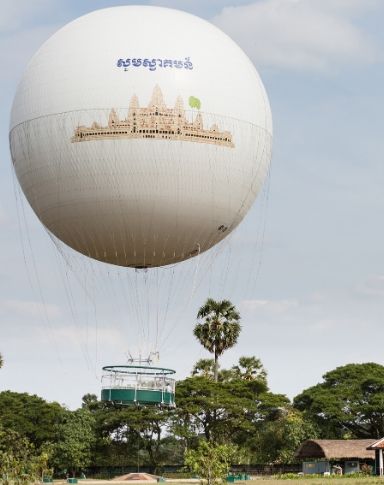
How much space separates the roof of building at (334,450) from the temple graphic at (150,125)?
40.6m

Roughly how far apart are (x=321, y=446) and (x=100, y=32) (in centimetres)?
4390

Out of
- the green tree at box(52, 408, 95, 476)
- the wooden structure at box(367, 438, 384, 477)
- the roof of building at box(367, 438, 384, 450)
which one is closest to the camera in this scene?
the wooden structure at box(367, 438, 384, 477)

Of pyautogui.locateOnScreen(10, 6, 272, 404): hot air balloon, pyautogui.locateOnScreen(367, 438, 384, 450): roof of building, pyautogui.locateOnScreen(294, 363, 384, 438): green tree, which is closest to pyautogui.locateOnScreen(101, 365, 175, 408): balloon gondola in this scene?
pyautogui.locateOnScreen(10, 6, 272, 404): hot air balloon

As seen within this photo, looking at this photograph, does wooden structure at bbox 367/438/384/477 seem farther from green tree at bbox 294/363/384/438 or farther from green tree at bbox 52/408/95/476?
green tree at bbox 52/408/95/476

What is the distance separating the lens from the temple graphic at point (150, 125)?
38.5 metres

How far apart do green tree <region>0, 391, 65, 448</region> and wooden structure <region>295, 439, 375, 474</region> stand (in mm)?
22640

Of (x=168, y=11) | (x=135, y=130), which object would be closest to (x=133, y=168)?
(x=135, y=130)

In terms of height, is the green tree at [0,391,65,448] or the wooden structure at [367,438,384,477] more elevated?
the green tree at [0,391,65,448]

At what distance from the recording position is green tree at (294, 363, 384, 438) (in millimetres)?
86375

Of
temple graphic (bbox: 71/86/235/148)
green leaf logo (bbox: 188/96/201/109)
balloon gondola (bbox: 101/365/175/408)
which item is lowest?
balloon gondola (bbox: 101/365/175/408)

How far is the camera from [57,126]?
3941 cm

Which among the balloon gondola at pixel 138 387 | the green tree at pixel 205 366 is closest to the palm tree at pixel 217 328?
the green tree at pixel 205 366

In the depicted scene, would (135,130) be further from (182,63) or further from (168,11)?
(168,11)

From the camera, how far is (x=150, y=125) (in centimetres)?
3856
